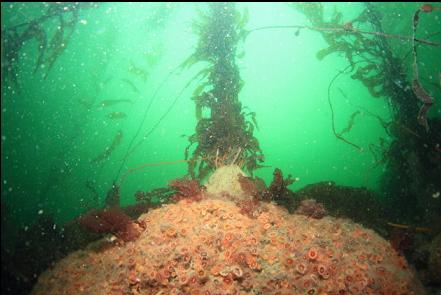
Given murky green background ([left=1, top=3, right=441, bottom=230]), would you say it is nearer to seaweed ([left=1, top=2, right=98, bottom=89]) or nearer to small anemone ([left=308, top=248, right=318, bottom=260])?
seaweed ([left=1, top=2, right=98, bottom=89])

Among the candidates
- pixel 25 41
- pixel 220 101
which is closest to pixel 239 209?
pixel 220 101

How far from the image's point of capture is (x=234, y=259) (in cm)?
314

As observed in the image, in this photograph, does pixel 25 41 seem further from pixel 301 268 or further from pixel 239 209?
pixel 301 268

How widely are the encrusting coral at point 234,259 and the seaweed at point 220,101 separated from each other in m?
1.78

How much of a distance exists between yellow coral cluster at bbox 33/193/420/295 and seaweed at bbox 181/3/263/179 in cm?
185

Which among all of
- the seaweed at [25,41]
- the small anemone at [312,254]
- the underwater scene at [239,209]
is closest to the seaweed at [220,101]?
the underwater scene at [239,209]

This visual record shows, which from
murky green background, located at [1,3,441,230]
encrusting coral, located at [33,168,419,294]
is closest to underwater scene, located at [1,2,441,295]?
encrusting coral, located at [33,168,419,294]

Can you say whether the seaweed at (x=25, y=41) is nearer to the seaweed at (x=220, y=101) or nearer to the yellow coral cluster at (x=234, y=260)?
the seaweed at (x=220, y=101)

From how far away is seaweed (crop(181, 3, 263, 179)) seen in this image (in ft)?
18.8

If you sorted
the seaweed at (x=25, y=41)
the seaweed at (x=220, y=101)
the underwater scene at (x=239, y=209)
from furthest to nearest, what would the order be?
1. the seaweed at (x=220, y=101)
2. the seaweed at (x=25, y=41)
3. the underwater scene at (x=239, y=209)

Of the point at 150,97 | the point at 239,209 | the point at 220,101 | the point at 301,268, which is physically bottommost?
the point at 301,268

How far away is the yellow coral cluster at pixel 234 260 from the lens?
9.81 ft

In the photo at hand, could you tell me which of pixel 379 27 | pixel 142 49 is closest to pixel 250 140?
pixel 379 27

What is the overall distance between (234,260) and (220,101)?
3.70 metres
